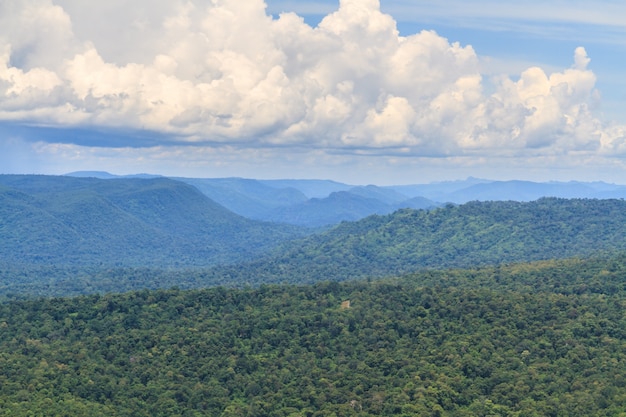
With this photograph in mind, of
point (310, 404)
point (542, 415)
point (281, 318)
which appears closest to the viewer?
point (542, 415)

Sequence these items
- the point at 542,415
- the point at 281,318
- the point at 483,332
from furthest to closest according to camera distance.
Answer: the point at 281,318, the point at 483,332, the point at 542,415

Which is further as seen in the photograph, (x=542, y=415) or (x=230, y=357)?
(x=230, y=357)

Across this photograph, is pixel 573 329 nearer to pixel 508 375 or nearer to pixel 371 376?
pixel 508 375

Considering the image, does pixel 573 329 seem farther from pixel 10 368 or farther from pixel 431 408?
pixel 10 368

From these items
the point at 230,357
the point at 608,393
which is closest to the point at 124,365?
the point at 230,357

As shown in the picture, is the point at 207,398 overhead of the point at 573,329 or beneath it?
beneath

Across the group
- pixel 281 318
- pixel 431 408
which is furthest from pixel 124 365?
pixel 431 408
